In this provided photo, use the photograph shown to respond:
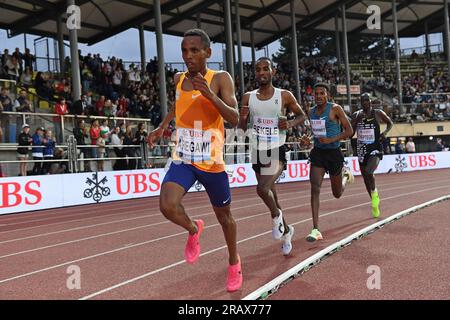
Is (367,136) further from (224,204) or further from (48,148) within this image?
(48,148)

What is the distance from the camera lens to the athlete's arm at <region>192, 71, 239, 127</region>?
147 inches

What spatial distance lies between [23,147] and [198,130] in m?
11.1

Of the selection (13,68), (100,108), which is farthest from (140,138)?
(13,68)

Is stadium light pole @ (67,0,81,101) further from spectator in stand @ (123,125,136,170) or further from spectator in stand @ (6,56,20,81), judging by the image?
spectator in stand @ (123,125,136,170)

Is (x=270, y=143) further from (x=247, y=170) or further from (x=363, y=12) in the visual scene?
(x=363, y=12)

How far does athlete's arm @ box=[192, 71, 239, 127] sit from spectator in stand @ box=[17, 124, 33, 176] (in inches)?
438

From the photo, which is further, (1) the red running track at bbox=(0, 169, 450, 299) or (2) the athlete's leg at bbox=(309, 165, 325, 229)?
(2) the athlete's leg at bbox=(309, 165, 325, 229)

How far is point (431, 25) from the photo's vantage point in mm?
49312

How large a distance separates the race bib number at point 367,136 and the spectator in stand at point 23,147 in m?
9.44

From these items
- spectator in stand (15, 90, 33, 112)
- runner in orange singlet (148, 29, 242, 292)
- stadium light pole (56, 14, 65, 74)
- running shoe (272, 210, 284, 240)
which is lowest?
running shoe (272, 210, 284, 240)

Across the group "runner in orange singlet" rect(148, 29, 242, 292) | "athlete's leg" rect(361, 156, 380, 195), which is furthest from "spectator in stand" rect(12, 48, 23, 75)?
"runner in orange singlet" rect(148, 29, 242, 292)

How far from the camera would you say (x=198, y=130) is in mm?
4320

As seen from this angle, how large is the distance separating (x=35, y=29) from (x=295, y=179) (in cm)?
1773
